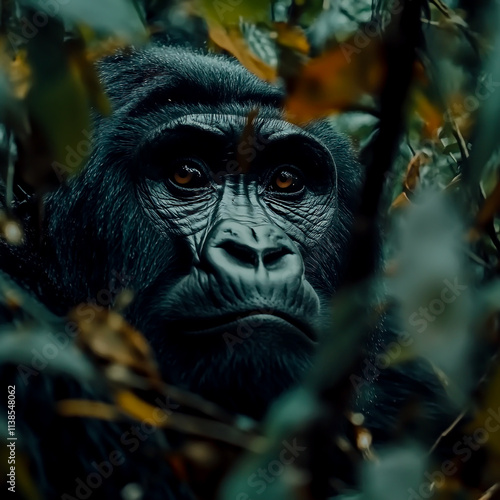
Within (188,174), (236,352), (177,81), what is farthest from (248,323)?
(177,81)

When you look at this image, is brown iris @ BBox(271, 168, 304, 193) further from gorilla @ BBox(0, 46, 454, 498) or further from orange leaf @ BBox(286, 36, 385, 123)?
orange leaf @ BBox(286, 36, 385, 123)

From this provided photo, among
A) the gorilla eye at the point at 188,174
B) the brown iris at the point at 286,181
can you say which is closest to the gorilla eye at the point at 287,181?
the brown iris at the point at 286,181

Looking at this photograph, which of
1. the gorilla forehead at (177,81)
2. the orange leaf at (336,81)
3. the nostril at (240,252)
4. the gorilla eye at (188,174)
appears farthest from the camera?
the gorilla forehead at (177,81)

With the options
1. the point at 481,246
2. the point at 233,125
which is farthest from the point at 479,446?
the point at 233,125

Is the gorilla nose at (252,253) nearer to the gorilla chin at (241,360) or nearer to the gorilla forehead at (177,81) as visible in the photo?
the gorilla chin at (241,360)

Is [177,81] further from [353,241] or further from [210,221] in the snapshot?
[353,241]

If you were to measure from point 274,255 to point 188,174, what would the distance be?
12.7 inches

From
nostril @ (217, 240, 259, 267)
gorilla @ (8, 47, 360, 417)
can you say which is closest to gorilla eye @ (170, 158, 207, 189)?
gorilla @ (8, 47, 360, 417)

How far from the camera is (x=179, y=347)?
1439 mm

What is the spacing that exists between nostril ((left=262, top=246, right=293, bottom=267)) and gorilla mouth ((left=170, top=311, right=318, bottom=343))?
0.27 feet

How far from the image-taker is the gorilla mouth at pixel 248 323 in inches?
52.3

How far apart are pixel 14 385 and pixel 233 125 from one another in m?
0.65

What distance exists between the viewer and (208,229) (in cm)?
144

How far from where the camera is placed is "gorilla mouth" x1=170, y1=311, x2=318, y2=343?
1.33 m
